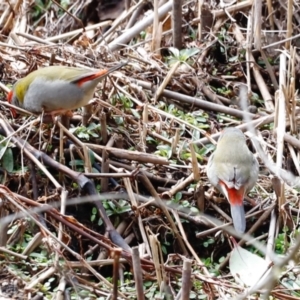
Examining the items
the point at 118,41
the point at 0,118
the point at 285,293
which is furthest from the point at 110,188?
the point at 118,41

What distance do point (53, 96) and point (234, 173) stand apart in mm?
1139

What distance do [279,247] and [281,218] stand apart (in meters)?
0.14

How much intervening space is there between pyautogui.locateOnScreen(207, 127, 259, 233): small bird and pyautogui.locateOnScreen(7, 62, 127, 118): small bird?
2.46ft

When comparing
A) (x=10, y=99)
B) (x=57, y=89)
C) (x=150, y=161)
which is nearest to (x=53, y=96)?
(x=57, y=89)

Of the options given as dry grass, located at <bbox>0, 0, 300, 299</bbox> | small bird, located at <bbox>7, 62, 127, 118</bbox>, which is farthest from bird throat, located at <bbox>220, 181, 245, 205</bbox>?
small bird, located at <bbox>7, 62, 127, 118</bbox>

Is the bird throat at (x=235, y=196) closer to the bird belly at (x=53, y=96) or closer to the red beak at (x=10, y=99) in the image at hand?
the bird belly at (x=53, y=96)

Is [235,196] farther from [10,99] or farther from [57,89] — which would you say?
[10,99]

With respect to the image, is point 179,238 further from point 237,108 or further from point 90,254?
point 237,108

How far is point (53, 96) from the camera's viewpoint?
383 centimetres

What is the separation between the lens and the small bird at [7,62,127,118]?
3777 mm

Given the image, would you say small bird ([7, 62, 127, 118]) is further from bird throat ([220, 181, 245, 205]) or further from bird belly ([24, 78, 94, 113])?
bird throat ([220, 181, 245, 205])

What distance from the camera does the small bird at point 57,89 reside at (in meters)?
3.78

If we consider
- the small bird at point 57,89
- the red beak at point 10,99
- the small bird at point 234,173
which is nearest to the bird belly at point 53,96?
the small bird at point 57,89

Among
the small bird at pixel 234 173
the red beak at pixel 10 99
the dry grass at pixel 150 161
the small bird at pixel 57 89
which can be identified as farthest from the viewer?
the red beak at pixel 10 99
